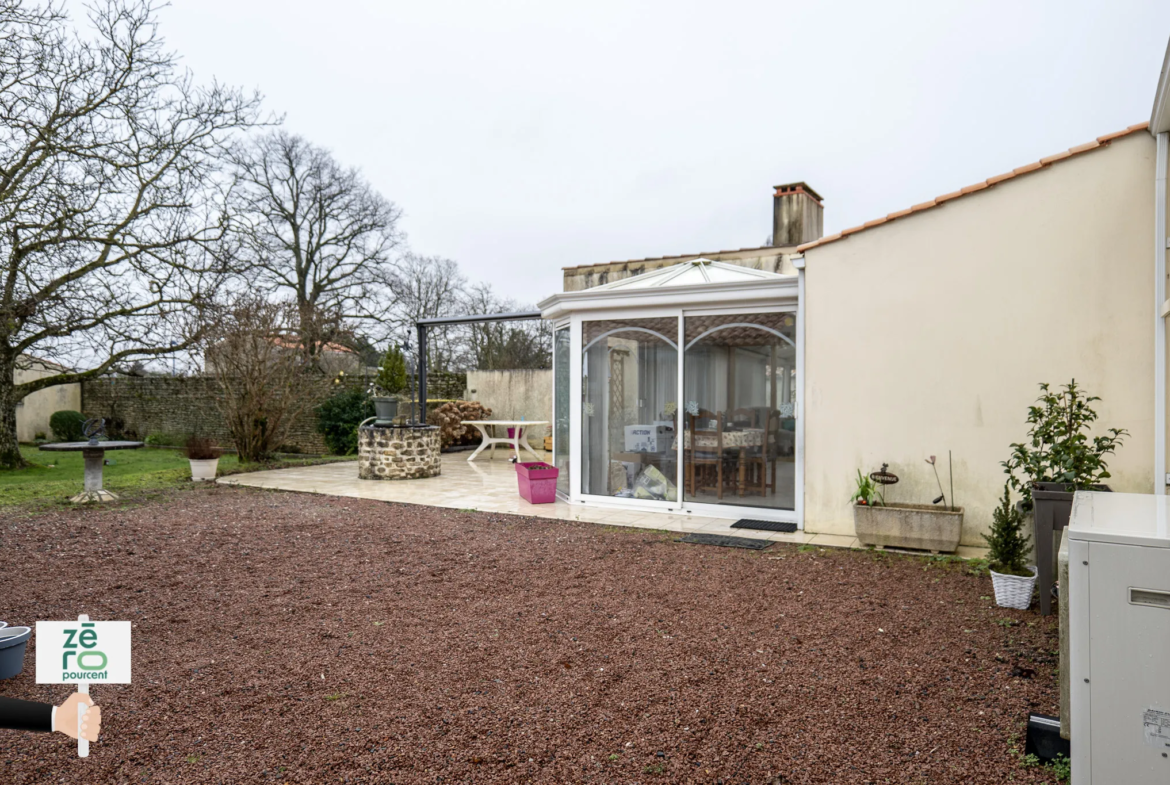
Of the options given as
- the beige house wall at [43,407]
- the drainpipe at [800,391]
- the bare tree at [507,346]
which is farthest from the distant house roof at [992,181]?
the beige house wall at [43,407]

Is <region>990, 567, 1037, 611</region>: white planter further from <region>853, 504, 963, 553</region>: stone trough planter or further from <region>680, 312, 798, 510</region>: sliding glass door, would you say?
<region>680, 312, 798, 510</region>: sliding glass door

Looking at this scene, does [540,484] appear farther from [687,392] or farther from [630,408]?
[687,392]

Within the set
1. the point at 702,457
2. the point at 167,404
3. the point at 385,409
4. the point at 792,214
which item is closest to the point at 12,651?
the point at 702,457

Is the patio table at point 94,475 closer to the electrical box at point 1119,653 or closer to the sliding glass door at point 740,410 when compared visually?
the sliding glass door at point 740,410

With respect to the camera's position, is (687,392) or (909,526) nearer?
(909,526)

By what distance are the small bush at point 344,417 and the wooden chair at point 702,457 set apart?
28.6 ft

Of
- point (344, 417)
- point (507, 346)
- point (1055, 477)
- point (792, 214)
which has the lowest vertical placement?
Result: point (1055, 477)

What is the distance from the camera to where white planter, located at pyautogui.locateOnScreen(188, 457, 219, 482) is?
10188 millimetres

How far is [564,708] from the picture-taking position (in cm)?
284

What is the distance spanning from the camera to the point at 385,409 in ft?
34.3

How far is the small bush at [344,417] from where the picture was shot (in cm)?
1427

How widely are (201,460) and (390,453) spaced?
8.72 ft

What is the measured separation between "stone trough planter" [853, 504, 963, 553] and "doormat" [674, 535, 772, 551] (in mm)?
793

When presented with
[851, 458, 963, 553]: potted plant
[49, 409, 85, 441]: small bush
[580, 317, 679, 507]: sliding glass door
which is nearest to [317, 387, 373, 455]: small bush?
[49, 409, 85, 441]: small bush
